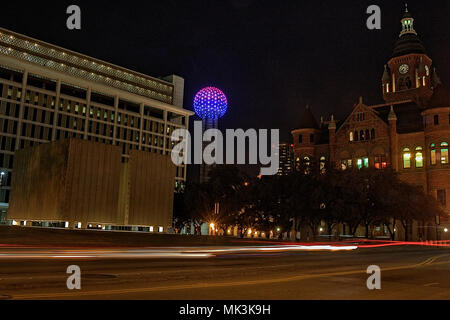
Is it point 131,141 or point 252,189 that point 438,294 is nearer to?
point 252,189

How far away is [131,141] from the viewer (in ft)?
354

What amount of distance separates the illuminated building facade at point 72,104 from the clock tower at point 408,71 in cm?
5175

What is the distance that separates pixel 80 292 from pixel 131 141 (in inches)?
3920

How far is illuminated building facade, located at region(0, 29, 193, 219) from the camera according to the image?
85.2 metres

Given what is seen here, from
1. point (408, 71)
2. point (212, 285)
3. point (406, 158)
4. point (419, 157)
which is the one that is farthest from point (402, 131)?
point (212, 285)

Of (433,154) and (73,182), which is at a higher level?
(433,154)

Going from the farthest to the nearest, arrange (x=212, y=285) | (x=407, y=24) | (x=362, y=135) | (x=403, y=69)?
(x=407, y=24), (x=403, y=69), (x=362, y=135), (x=212, y=285)

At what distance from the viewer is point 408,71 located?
4006 inches

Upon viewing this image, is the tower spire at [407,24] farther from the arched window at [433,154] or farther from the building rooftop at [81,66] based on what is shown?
the building rooftop at [81,66]

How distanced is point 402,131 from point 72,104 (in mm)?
66861

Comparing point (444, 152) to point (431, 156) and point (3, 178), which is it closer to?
point (431, 156)

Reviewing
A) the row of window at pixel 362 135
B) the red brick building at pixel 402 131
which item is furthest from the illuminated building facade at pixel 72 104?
the row of window at pixel 362 135
